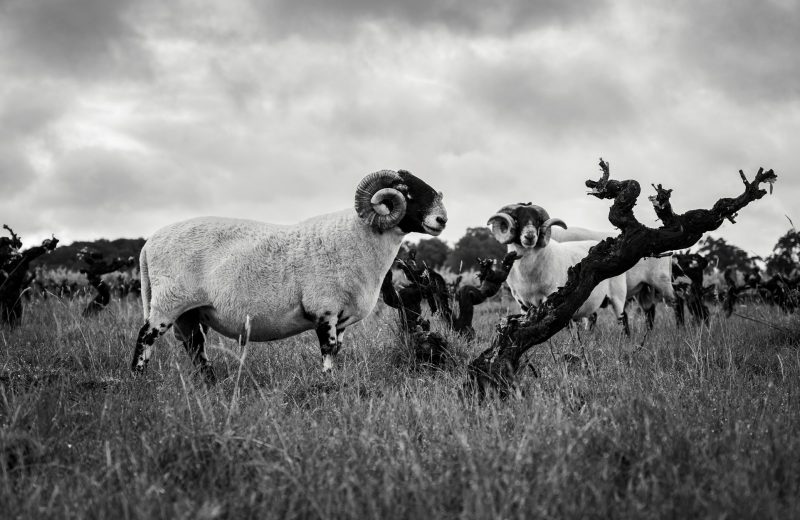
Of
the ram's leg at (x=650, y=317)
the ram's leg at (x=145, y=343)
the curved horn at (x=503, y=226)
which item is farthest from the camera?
the ram's leg at (x=650, y=317)

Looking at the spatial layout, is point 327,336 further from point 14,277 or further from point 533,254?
point 14,277

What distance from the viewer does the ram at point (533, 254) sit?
9.27m

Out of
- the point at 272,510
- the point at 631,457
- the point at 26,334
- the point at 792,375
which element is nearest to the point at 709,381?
the point at 792,375

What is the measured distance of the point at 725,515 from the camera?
8.34ft

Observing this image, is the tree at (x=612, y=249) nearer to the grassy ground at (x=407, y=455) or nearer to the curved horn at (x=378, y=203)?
the grassy ground at (x=407, y=455)

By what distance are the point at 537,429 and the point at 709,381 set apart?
240 cm

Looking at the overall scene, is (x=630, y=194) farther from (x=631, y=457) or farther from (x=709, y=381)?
(x=631, y=457)

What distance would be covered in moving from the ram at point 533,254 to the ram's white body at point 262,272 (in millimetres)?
3248

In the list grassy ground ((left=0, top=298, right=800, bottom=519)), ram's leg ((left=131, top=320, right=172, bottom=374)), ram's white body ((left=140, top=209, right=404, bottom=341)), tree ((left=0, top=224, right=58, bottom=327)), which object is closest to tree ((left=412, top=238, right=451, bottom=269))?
tree ((left=0, top=224, right=58, bottom=327))

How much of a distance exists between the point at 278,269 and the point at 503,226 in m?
4.38

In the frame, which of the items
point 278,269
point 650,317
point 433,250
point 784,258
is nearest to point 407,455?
point 278,269

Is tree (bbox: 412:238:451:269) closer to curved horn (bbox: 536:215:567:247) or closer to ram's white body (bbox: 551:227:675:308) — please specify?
ram's white body (bbox: 551:227:675:308)

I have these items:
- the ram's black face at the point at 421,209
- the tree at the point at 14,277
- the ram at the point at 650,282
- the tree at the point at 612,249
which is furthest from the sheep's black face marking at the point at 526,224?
the tree at the point at 14,277

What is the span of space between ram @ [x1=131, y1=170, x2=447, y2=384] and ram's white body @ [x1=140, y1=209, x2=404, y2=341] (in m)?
0.01
